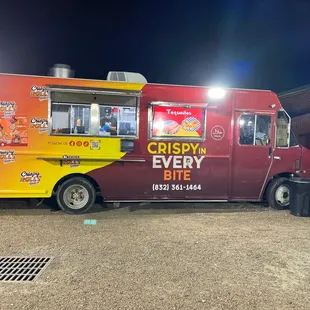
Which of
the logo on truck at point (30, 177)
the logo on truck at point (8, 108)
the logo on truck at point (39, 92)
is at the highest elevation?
the logo on truck at point (39, 92)

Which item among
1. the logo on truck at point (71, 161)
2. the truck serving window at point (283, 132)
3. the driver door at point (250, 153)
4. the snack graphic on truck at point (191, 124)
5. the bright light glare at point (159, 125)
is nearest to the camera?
the logo on truck at point (71, 161)

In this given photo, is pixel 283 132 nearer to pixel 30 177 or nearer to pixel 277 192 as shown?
pixel 277 192

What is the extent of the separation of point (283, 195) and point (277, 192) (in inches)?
7.1

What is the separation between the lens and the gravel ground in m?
3.65

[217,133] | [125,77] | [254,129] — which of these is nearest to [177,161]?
[217,133]

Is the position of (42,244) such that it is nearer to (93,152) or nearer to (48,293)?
(48,293)

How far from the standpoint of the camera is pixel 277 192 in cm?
805

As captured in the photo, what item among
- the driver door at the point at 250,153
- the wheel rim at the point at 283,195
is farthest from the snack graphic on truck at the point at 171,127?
the wheel rim at the point at 283,195

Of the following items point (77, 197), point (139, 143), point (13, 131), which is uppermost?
point (13, 131)

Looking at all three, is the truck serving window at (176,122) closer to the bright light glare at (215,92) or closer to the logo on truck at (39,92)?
the bright light glare at (215,92)

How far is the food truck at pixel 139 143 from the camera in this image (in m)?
6.99

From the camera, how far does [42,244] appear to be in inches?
212

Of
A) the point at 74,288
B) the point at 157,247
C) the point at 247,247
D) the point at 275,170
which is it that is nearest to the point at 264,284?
the point at 247,247

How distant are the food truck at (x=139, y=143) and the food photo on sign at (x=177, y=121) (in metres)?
0.02
